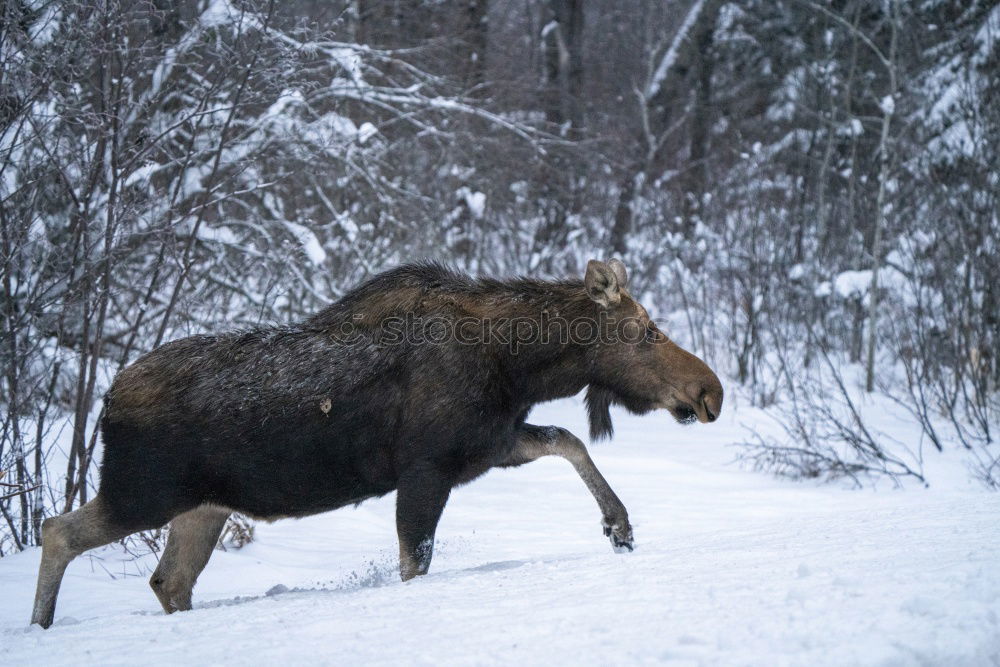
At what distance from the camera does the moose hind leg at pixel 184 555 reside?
5.01 metres

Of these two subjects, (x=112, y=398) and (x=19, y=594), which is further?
(x=19, y=594)

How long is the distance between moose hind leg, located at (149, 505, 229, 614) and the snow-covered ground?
0.28 meters

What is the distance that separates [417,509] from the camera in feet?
15.0

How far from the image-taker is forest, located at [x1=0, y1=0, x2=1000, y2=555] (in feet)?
21.4

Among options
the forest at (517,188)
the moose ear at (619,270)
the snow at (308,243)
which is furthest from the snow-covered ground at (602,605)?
the snow at (308,243)

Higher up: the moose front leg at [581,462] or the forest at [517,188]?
the forest at [517,188]

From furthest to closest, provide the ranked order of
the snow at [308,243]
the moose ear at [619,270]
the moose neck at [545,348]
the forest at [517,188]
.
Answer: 1. the snow at [308,243]
2. the forest at [517,188]
3. the moose ear at [619,270]
4. the moose neck at [545,348]

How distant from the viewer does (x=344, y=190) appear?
41.3 ft

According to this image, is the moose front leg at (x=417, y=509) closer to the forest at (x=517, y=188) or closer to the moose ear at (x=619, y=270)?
the moose ear at (x=619, y=270)

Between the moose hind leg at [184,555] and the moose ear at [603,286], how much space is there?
2.14m

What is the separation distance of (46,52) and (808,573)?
5.28 meters

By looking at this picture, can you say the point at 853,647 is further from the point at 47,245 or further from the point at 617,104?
the point at 617,104

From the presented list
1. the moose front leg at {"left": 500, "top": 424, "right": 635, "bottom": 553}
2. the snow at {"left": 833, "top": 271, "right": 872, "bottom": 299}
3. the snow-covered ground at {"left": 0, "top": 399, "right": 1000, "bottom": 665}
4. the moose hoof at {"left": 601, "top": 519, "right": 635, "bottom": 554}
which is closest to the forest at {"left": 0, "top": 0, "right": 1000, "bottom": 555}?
the snow at {"left": 833, "top": 271, "right": 872, "bottom": 299}

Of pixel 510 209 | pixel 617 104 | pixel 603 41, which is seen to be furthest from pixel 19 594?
pixel 603 41
